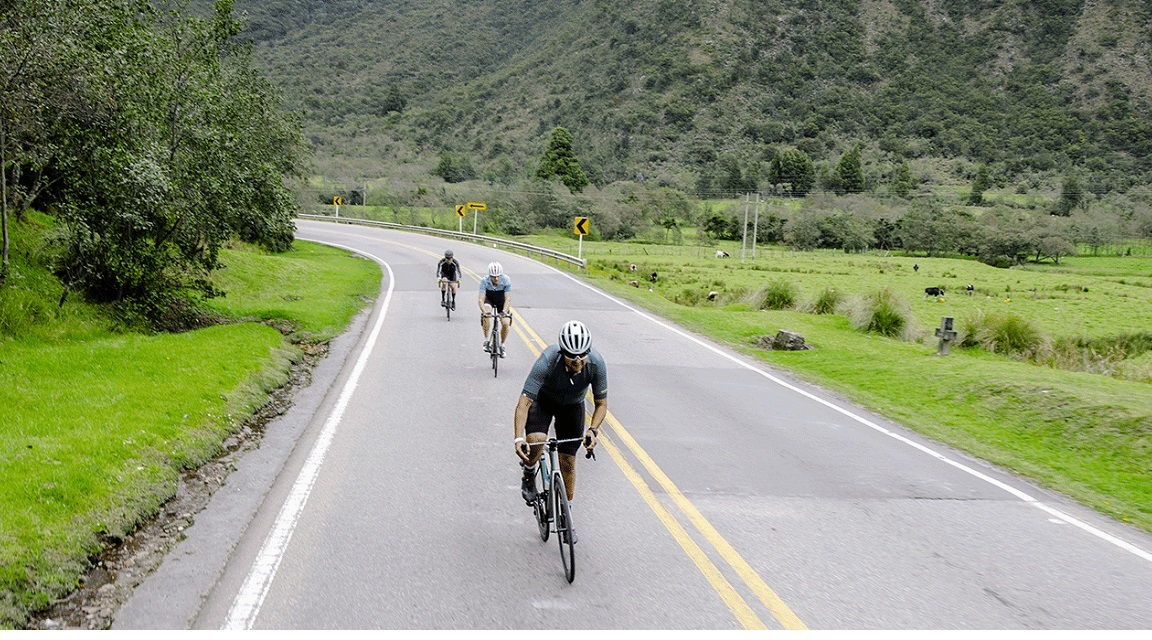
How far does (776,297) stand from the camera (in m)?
27.4

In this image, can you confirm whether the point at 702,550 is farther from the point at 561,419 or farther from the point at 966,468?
the point at 966,468

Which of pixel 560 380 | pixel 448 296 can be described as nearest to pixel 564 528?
pixel 560 380

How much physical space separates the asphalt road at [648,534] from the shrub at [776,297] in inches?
628

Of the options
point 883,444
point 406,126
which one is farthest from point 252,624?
point 406,126

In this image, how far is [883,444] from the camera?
32.0 ft

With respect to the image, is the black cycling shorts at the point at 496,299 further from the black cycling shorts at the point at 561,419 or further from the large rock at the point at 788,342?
the black cycling shorts at the point at 561,419

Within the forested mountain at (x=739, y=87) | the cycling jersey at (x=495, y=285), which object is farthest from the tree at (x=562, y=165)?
the cycling jersey at (x=495, y=285)

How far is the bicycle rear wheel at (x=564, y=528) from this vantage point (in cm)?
538

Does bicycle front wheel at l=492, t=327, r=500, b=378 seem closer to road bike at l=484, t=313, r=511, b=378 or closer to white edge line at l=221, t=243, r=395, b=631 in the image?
road bike at l=484, t=313, r=511, b=378

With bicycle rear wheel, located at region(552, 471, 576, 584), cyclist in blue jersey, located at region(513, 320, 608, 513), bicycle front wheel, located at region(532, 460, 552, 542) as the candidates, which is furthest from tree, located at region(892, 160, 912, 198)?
bicycle rear wheel, located at region(552, 471, 576, 584)

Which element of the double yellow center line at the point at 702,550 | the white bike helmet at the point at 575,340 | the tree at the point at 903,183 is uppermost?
the tree at the point at 903,183

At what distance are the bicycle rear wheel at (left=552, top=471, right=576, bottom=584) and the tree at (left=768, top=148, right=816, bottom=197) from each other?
393 ft

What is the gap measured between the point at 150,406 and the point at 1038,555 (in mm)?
8854

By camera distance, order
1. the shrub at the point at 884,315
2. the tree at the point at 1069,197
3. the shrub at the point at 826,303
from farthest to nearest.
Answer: the tree at the point at 1069,197
the shrub at the point at 826,303
the shrub at the point at 884,315
